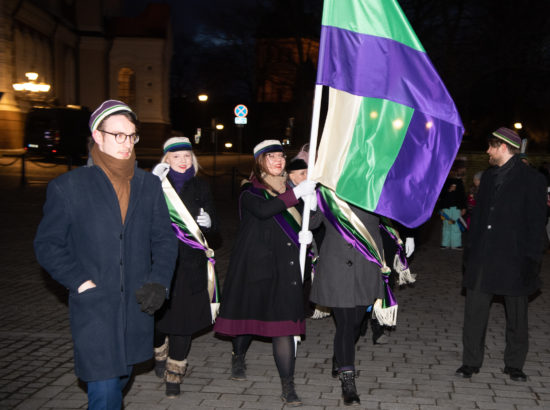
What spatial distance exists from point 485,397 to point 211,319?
6.96ft

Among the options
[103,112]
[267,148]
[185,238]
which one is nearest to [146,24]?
[267,148]

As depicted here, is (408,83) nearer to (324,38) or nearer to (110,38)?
(324,38)

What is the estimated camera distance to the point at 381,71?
4.66 m

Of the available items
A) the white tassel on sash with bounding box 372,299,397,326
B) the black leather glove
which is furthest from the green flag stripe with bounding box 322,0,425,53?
the black leather glove

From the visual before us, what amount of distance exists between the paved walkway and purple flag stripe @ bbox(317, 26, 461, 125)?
207 centimetres

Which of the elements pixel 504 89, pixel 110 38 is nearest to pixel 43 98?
pixel 110 38

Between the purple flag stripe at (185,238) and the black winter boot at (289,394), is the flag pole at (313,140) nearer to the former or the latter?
the purple flag stripe at (185,238)

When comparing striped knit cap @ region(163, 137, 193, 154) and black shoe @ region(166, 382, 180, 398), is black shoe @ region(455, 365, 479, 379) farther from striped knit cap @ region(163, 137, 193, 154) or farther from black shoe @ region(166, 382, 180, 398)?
striped knit cap @ region(163, 137, 193, 154)

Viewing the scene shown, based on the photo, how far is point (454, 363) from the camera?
572cm

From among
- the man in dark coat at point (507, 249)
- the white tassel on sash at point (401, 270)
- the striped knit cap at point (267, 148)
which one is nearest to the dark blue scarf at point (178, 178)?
the striped knit cap at point (267, 148)

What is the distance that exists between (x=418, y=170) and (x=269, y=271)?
4.26ft

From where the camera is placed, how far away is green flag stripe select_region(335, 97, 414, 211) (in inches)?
185

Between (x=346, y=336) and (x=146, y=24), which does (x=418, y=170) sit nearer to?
(x=346, y=336)

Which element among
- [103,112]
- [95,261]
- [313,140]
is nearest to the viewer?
[95,261]
